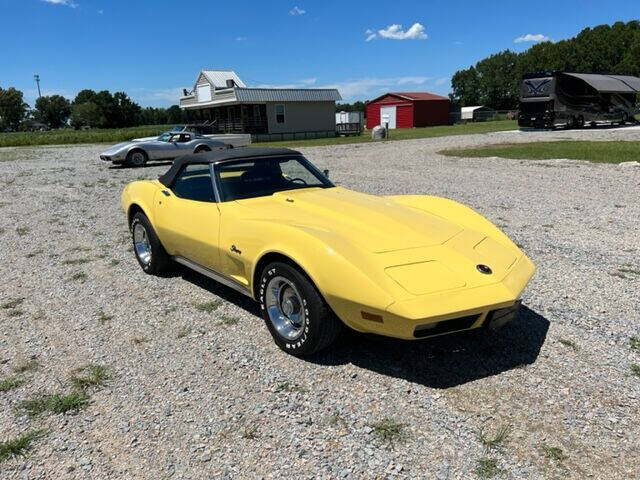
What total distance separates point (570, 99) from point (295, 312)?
3126 cm

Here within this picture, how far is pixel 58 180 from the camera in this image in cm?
1437

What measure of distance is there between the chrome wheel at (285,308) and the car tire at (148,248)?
203cm

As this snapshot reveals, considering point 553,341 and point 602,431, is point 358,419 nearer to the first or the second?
point 602,431

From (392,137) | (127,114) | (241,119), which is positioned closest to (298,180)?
(392,137)

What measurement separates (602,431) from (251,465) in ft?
6.06

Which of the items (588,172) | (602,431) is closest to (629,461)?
(602,431)

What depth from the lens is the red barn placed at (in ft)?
171

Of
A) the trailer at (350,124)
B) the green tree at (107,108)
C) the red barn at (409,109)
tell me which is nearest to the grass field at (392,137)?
the trailer at (350,124)

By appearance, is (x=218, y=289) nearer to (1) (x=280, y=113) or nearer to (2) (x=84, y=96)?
(1) (x=280, y=113)

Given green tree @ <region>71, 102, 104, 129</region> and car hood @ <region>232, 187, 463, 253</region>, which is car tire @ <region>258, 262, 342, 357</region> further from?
green tree @ <region>71, 102, 104, 129</region>

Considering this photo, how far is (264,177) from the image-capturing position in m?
4.59

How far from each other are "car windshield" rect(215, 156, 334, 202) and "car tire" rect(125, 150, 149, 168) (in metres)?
14.2

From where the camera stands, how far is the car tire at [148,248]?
517 centimetres

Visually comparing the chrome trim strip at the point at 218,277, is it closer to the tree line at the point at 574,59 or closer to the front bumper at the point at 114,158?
the front bumper at the point at 114,158
